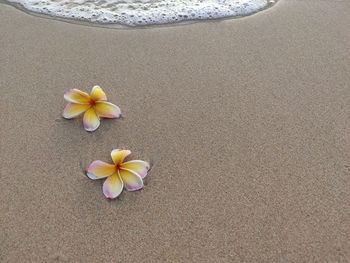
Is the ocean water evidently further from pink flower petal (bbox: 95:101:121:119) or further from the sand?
pink flower petal (bbox: 95:101:121:119)

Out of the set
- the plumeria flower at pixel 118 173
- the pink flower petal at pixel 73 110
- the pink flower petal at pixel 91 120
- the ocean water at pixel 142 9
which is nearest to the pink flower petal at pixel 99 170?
the plumeria flower at pixel 118 173

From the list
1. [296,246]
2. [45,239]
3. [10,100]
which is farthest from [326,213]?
[10,100]

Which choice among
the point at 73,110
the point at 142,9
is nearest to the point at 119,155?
the point at 73,110

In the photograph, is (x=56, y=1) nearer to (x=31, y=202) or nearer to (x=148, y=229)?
(x=31, y=202)

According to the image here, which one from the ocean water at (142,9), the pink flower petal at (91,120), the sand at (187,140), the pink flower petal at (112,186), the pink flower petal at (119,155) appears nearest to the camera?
the sand at (187,140)

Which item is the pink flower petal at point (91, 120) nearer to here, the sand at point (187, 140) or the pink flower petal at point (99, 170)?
the sand at point (187, 140)

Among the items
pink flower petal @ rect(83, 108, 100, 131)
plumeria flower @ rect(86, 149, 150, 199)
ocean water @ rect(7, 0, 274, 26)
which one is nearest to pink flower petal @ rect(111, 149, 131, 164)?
plumeria flower @ rect(86, 149, 150, 199)
